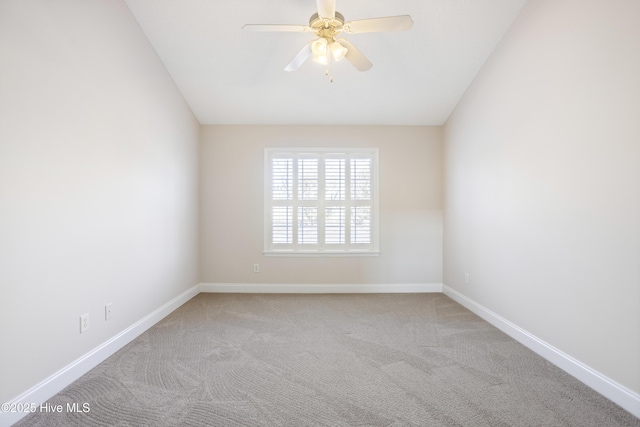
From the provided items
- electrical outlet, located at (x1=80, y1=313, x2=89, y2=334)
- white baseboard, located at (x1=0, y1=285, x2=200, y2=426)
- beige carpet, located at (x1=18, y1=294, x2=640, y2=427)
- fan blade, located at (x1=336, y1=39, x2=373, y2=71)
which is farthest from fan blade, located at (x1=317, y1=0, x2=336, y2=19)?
white baseboard, located at (x1=0, y1=285, x2=200, y2=426)

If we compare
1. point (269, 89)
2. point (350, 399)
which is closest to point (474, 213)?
point (350, 399)

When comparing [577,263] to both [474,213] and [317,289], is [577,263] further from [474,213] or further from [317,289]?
[317,289]

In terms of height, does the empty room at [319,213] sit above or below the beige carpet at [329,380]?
above

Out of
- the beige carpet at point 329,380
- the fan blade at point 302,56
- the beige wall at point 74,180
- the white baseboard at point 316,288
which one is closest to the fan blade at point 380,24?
the fan blade at point 302,56

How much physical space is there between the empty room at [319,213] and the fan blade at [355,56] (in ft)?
0.08

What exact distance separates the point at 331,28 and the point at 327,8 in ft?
0.67

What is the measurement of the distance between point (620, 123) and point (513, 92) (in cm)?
115

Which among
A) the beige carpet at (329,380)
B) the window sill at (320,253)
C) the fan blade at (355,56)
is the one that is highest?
the fan blade at (355,56)

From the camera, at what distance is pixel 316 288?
14.7ft

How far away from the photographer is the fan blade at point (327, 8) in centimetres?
202

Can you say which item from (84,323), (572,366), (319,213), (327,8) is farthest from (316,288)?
(327,8)

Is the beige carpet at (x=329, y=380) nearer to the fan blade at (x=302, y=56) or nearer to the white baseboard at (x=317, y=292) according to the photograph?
the white baseboard at (x=317, y=292)

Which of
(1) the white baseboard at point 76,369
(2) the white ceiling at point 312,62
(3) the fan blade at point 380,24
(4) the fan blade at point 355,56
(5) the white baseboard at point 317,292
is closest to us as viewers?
(1) the white baseboard at point 76,369

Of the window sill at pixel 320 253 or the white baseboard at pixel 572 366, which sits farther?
the window sill at pixel 320 253
